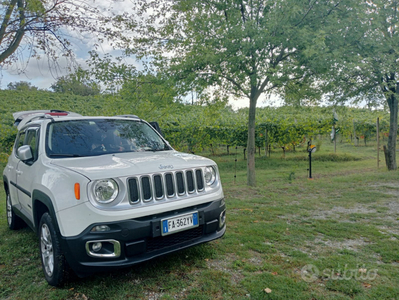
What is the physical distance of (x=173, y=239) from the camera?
3176mm

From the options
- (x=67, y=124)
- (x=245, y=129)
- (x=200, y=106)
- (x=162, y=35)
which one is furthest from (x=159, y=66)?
(x=245, y=129)

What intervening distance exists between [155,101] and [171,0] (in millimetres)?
2884

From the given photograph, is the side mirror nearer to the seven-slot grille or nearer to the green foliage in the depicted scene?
the seven-slot grille

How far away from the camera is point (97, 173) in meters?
2.86

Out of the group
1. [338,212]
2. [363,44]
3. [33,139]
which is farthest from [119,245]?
[363,44]

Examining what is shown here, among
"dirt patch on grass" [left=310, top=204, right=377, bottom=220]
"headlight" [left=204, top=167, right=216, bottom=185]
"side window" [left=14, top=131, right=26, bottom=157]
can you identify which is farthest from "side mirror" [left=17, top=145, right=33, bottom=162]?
"dirt patch on grass" [left=310, top=204, right=377, bottom=220]

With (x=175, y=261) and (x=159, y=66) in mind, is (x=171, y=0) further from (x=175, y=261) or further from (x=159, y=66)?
(x=175, y=261)

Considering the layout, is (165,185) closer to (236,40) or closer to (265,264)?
(265,264)

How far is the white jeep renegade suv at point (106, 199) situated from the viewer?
2791 millimetres

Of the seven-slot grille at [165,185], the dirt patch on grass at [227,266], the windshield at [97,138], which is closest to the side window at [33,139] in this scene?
the windshield at [97,138]

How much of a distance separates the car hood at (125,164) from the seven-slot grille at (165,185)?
0.21ft

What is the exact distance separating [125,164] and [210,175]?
3.60 feet

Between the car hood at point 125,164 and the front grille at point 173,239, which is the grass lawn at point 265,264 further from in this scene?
the car hood at point 125,164

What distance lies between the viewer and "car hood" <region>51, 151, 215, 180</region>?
2918 millimetres
